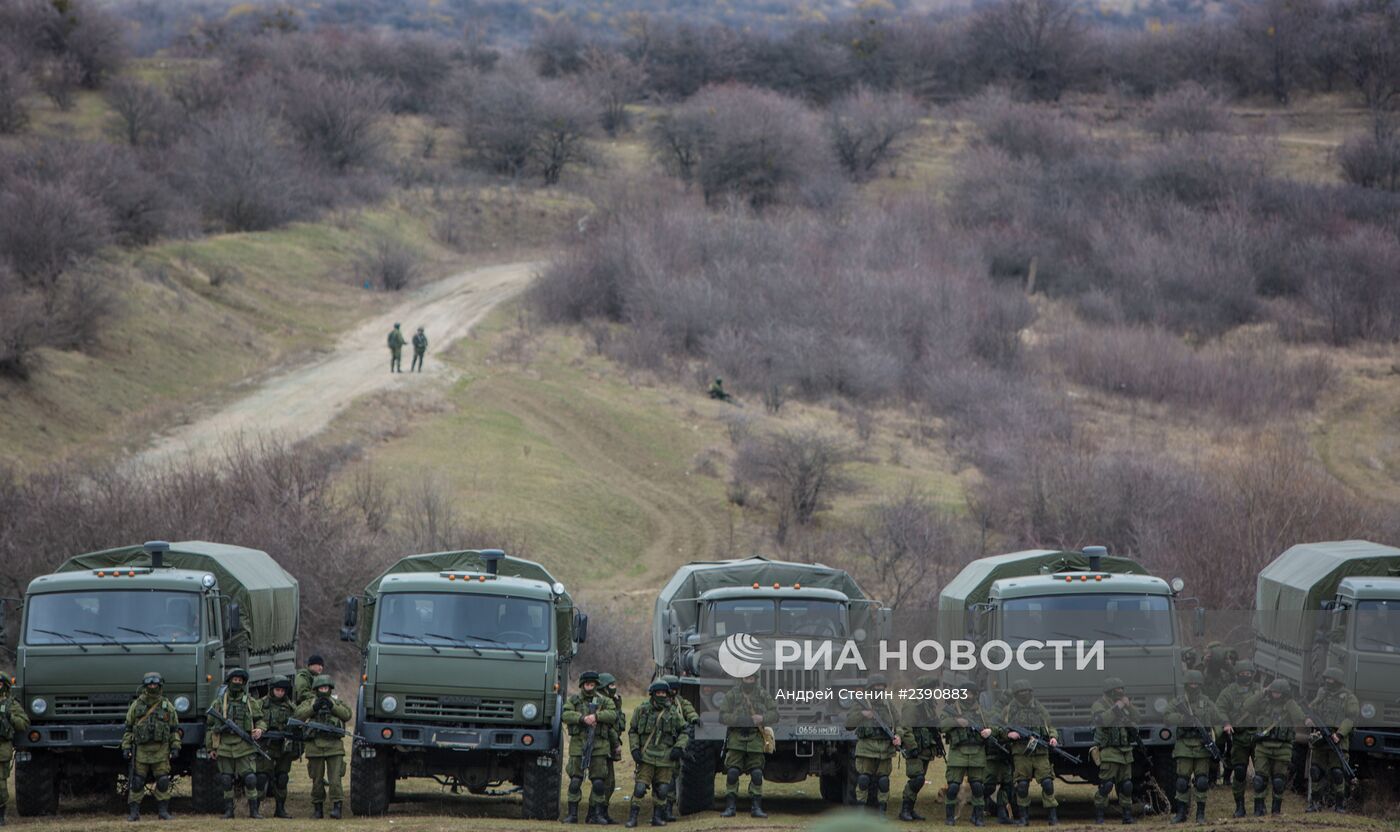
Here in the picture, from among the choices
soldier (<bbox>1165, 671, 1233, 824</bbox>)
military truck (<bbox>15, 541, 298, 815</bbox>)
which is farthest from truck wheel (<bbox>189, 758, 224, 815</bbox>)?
soldier (<bbox>1165, 671, 1233, 824</bbox>)

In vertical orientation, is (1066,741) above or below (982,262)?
below

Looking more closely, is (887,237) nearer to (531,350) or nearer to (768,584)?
(531,350)

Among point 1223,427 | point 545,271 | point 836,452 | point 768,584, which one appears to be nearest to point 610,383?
point 836,452

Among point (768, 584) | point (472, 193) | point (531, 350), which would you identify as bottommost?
point (768, 584)

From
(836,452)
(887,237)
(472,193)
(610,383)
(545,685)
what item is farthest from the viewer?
(472,193)

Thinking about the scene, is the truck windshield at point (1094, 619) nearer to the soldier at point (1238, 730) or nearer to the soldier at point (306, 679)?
the soldier at point (1238, 730)

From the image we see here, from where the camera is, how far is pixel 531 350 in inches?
2282

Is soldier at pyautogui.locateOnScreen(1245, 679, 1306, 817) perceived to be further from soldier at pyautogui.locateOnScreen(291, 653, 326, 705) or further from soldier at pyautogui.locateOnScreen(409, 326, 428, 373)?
soldier at pyautogui.locateOnScreen(409, 326, 428, 373)

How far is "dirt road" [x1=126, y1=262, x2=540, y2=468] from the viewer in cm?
4141

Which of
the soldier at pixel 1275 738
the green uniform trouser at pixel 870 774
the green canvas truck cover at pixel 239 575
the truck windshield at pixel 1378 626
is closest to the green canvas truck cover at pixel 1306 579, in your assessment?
the truck windshield at pixel 1378 626

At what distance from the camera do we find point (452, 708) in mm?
16875

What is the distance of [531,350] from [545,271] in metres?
12.7

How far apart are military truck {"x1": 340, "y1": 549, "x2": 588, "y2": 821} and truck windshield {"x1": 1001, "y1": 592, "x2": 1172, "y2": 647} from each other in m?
5.38

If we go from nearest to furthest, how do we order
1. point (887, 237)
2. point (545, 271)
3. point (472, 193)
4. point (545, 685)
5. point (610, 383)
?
point (545, 685)
point (610, 383)
point (545, 271)
point (887, 237)
point (472, 193)
